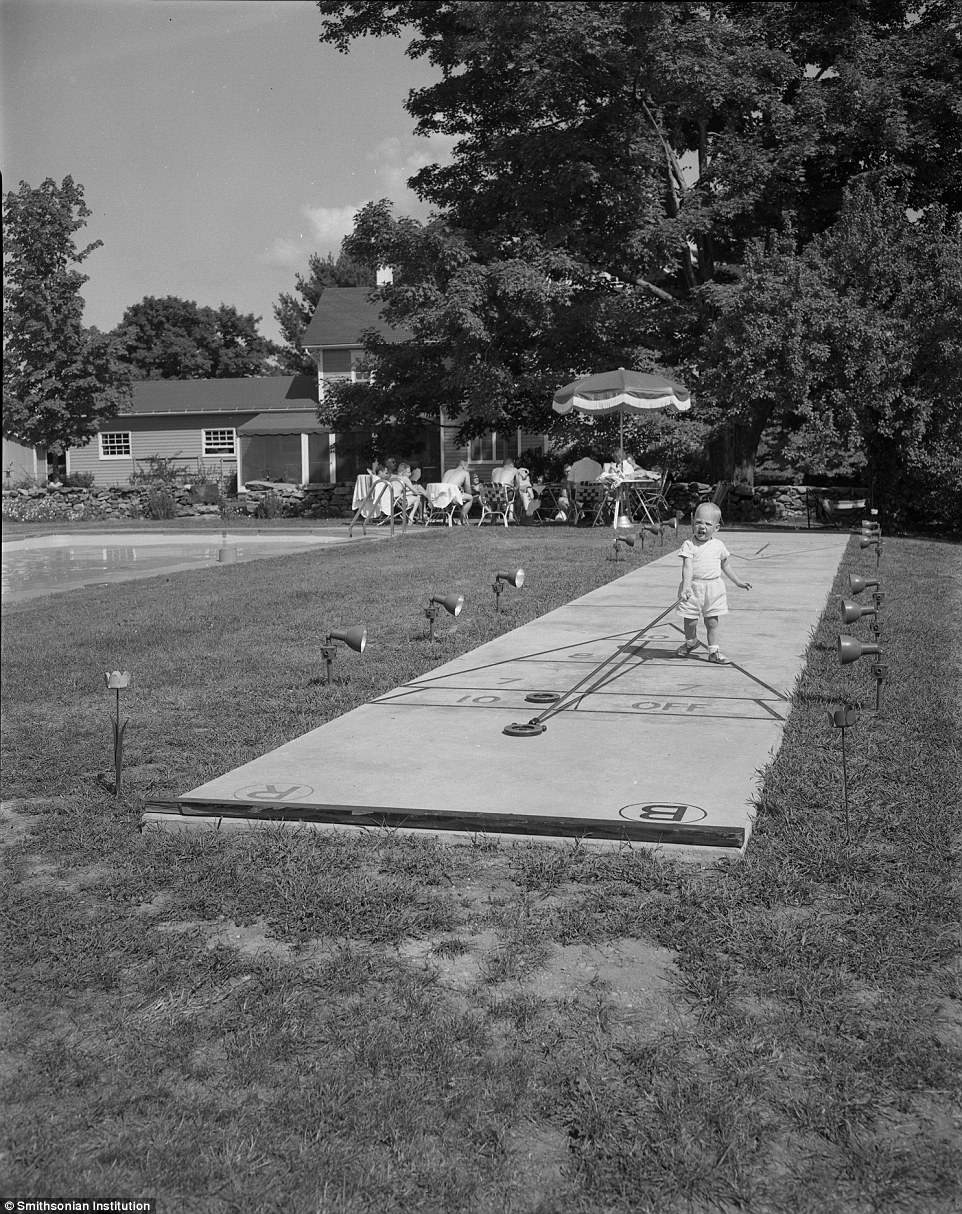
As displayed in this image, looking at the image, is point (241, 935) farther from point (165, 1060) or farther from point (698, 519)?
point (698, 519)

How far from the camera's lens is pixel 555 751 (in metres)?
5.12

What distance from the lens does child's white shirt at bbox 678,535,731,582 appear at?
7.42 meters

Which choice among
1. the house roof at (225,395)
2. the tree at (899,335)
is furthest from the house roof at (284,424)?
the tree at (899,335)

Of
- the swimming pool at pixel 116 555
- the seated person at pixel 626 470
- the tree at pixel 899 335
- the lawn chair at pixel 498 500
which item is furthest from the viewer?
the lawn chair at pixel 498 500

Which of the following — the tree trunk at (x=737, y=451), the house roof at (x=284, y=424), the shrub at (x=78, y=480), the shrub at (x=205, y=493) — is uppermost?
the house roof at (x=284, y=424)

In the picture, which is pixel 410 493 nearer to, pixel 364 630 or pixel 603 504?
pixel 603 504

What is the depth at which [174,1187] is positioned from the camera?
223cm

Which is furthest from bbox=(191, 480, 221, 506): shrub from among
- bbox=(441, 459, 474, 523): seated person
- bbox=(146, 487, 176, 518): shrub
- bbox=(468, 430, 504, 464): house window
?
bbox=(441, 459, 474, 523): seated person

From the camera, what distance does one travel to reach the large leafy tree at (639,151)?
1981 centimetres

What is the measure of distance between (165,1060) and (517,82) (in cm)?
2158

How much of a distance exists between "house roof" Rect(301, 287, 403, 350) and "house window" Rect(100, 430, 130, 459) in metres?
8.17

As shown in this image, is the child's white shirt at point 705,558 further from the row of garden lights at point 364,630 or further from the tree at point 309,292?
the tree at point 309,292

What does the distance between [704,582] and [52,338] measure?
2878 centimetres

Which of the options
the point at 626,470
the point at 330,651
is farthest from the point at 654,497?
the point at 330,651
